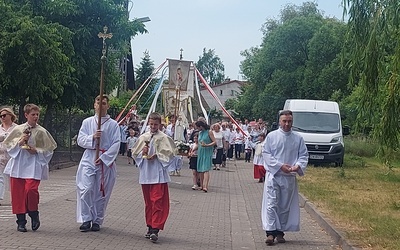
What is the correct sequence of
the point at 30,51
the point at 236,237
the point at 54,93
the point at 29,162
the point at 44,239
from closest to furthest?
the point at 44,239, the point at 29,162, the point at 236,237, the point at 30,51, the point at 54,93

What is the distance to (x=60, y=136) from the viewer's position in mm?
25734

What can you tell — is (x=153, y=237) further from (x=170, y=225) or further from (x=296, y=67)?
(x=296, y=67)

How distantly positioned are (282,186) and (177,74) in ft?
62.4

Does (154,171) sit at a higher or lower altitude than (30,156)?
lower

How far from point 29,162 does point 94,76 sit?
59.7 ft

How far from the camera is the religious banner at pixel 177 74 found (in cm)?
2892

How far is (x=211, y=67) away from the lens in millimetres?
134000

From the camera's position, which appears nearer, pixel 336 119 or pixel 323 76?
pixel 336 119

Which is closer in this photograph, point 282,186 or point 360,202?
point 282,186

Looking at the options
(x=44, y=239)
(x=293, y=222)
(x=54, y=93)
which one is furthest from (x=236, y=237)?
(x=54, y=93)

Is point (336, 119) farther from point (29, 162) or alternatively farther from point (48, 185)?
point (29, 162)

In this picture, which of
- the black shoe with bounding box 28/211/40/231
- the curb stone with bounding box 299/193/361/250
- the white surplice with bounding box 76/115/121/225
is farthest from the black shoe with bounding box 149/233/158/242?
the curb stone with bounding box 299/193/361/250

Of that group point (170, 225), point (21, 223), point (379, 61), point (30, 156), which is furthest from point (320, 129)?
point (21, 223)

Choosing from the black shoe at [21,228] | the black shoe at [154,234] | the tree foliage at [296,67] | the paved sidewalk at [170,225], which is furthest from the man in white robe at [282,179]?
the tree foliage at [296,67]
